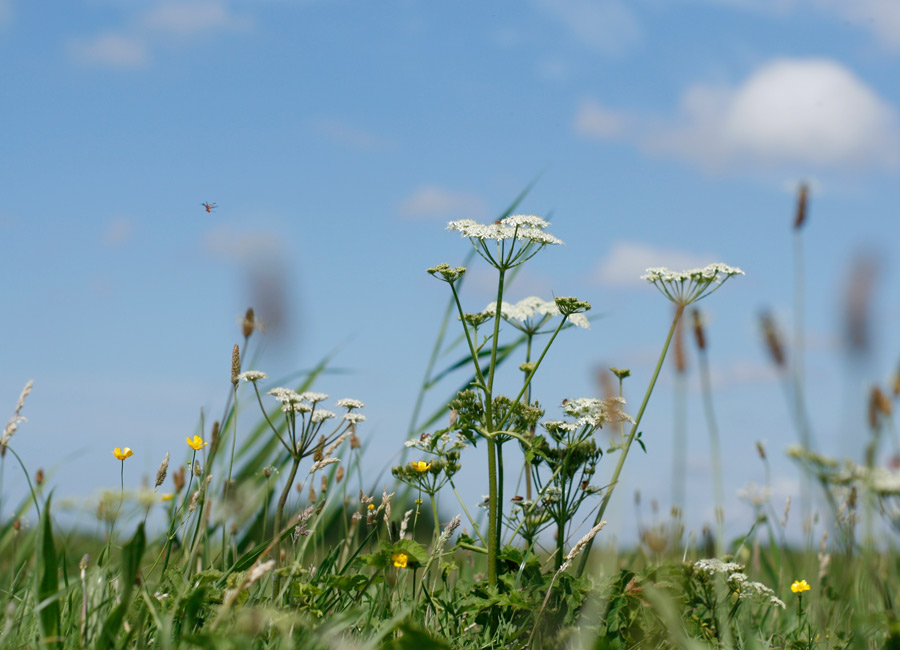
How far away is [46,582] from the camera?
279cm

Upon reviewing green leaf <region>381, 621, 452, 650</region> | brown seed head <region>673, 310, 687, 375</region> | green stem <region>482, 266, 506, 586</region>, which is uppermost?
brown seed head <region>673, 310, 687, 375</region>

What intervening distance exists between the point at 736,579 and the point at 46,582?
2849 mm

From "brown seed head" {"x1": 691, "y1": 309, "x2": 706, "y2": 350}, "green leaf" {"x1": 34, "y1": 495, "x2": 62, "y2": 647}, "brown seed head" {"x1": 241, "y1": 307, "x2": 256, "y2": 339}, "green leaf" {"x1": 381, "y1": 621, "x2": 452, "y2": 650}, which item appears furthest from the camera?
"brown seed head" {"x1": 241, "y1": 307, "x2": 256, "y2": 339}

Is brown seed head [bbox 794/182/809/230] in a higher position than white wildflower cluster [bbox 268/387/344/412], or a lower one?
higher

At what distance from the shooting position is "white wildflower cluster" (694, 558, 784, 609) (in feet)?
11.5

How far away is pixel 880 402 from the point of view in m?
2.32

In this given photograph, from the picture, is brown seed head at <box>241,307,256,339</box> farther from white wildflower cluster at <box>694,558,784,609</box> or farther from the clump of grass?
white wildflower cluster at <box>694,558,784,609</box>

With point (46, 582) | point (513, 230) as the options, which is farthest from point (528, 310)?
point (46, 582)

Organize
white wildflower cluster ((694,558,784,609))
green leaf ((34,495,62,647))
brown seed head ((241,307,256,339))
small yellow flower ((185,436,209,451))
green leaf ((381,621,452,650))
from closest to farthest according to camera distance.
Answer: green leaf ((381,621,452,650)) < green leaf ((34,495,62,647)) < brown seed head ((241,307,256,339)) < white wildflower cluster ((694,558,784,609)) < small yellow flower ((185,436,209,451))

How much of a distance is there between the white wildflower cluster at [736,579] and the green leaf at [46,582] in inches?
96.4

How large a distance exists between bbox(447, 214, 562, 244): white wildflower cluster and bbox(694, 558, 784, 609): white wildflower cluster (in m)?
1.55

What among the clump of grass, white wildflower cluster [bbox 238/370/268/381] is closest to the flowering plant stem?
the clump of grass

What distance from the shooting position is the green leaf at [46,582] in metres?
2.60

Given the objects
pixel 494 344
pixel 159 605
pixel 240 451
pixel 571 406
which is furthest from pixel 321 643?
pixel 240 451
